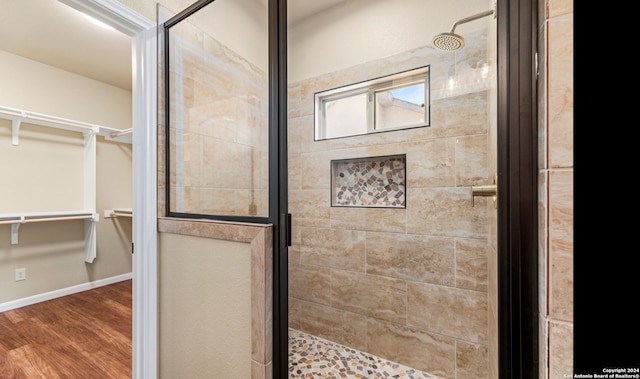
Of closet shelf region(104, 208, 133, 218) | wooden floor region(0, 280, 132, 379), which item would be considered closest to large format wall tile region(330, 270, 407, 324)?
wooden floor region(0, 280, 132, 379)

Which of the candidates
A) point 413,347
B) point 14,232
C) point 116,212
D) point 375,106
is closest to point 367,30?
point 375,106

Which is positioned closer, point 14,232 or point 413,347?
point 413,347

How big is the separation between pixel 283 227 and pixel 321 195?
3.60ft

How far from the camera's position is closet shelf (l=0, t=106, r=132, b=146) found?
270 cm

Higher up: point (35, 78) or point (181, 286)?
point (35, 78)

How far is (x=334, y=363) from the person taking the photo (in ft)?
6.28

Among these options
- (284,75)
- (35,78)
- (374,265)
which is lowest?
(374,265)

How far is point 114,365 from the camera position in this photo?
1.93m

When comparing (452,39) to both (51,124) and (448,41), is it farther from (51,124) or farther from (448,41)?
(51,124)

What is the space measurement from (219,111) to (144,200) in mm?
588
